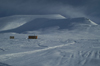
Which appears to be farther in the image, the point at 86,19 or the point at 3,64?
the point at 86,19

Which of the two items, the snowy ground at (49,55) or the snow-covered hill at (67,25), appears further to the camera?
the snow-covered hill at (67,25)

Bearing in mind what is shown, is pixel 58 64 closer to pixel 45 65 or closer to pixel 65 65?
pixel 65 65

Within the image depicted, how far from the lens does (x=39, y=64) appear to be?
10.1 ft

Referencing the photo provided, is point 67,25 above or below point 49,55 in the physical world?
above

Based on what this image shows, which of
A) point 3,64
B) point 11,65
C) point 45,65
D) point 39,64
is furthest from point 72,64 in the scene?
point 3,64

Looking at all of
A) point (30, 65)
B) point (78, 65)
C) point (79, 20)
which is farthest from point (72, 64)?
point (79, 20)

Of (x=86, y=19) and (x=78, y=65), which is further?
(x=86, y=19)

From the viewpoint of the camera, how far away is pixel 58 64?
10.0ft

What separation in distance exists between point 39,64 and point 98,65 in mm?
1822

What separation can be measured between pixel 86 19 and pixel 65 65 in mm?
30818

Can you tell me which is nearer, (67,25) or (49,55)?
(49,55)

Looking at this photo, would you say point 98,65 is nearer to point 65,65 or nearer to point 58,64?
point 65,65

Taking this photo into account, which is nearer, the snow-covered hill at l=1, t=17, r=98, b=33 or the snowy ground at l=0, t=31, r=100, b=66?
the snowy ground at l=0, t=31, r=100, b=66

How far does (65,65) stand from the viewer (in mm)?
2979
